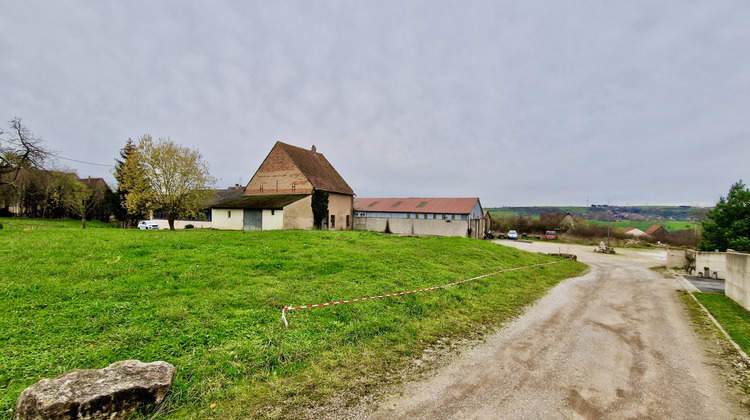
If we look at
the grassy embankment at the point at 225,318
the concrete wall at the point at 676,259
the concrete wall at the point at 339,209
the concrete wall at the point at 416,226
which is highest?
the concrete wall at the point at 339,209

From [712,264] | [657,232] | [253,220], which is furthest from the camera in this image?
[657,232]

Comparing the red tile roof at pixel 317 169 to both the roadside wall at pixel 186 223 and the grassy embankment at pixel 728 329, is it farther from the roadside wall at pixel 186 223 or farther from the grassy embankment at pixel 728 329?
the grassy embankment at pixel 728 329

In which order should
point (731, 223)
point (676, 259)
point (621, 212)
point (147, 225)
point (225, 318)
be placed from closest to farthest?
point (225, 318) < point (731, 223) < point (676, 259) < point (147, 225) < point (621, 212)

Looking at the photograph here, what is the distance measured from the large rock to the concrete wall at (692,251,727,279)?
1067 inches

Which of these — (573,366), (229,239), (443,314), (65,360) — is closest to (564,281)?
(443,314)

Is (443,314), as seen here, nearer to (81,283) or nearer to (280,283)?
(280,283)

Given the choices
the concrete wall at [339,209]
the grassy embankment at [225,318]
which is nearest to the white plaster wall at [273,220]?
the concrete wall at [339,209]

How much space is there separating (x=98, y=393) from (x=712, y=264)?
28.7 metres

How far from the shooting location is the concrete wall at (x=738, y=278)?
10656 mm

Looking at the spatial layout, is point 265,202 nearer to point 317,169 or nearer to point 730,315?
point 317,169

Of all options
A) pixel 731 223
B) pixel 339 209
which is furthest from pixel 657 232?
pixel 339 209

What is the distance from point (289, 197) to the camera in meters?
32.7

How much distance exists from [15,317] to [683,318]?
57.0 ft

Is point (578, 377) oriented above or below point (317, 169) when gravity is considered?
below
